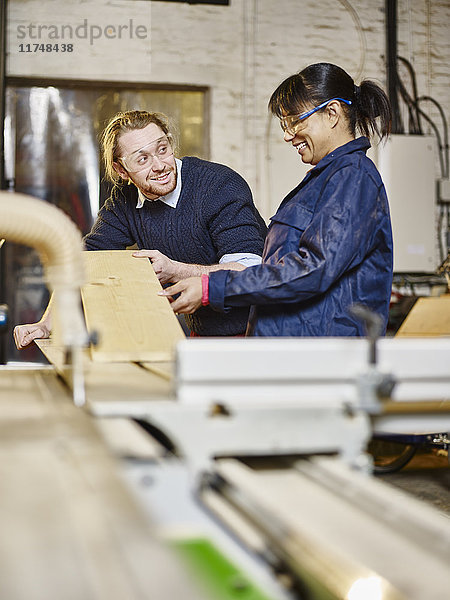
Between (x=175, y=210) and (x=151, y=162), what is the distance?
0.19 meters

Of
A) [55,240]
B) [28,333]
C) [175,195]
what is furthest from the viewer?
[175,195]

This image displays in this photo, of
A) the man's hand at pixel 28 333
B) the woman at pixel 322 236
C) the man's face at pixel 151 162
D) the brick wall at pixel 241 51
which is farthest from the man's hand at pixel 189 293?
the brick wall at pixel 241 51

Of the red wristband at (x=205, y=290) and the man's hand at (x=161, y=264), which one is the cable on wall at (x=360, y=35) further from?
the red wristband at (x=205, y=290)

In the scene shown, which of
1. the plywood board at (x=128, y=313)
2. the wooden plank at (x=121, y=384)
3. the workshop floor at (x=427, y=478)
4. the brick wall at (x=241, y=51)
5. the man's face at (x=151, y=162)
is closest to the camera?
the wooden plank at (x=121, y=384)

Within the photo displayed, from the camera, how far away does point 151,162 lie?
7.63 ft

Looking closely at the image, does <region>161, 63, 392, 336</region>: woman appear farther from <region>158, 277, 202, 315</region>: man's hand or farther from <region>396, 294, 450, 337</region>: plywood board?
<region>396, 294, 450, 337</region>: plywood board

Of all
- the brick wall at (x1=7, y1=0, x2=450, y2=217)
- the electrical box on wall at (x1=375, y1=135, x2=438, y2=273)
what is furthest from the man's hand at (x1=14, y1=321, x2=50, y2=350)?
the electrical box on wall at (x1=375, y1=135, x2=438, y2=273)

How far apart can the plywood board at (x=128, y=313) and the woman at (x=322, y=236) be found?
0.08m

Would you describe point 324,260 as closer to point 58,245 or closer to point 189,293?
point 189,293

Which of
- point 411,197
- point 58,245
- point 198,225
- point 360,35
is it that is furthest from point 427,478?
point 360,35

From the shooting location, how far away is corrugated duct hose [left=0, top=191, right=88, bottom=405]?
940mm

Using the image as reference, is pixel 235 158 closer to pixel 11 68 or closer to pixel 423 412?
pixel 11 68

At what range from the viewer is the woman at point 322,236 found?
1.55 metres

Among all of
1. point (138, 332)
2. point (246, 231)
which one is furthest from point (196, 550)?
point (246, 231)
